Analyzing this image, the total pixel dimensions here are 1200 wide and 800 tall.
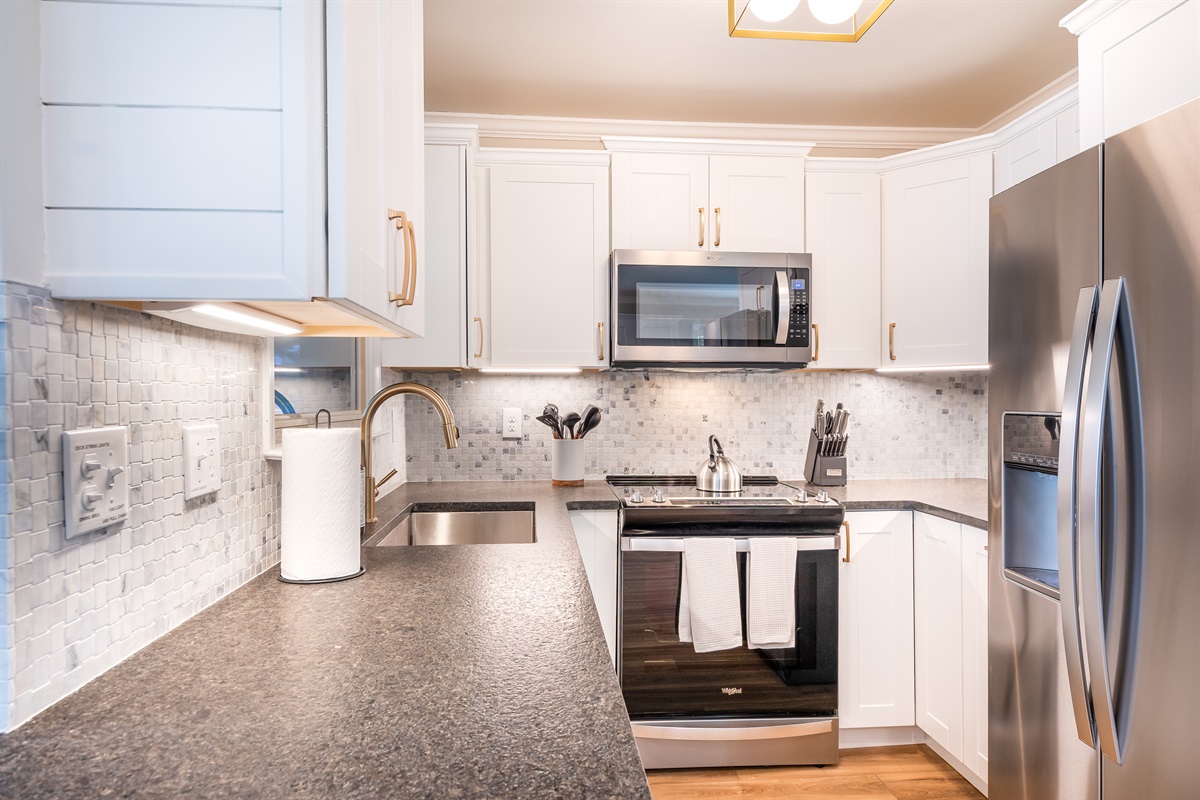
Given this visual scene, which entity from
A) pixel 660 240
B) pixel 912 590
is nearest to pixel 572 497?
pixel 660 240

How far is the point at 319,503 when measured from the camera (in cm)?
109

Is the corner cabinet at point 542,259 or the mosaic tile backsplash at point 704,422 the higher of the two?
the corner cabinet at point 542,259

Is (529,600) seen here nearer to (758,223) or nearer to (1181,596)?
(1181,596)

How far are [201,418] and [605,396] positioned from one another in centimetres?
190

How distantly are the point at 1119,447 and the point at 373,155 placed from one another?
4.15ft

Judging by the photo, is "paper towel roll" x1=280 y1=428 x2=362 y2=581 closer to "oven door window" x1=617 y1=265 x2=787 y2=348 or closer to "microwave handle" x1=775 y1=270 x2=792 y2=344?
"oven door window" x1=617 y1=265 x2=787 y2=348

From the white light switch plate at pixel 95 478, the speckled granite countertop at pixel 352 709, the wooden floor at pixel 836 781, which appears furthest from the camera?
the wooden floor at pixel 836 781

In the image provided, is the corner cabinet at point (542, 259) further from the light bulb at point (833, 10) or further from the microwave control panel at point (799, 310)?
the light bulb at point (833, 10)

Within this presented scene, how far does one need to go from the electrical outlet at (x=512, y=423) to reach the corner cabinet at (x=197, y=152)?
6.38 ft

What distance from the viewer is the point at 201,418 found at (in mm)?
996

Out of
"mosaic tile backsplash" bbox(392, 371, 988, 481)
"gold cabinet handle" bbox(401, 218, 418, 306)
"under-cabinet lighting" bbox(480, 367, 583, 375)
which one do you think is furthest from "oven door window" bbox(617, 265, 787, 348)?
"gold cabinet handle" bbox(401, 218, 418, 306)

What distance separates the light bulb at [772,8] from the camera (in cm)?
158

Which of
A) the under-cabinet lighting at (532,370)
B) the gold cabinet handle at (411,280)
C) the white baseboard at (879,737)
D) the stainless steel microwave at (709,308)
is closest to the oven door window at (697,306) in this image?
the stainless steel microwave at (709,308)

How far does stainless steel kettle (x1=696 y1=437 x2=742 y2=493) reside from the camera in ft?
8.08
